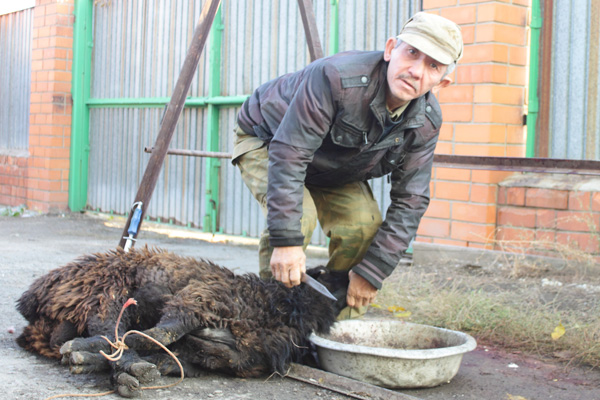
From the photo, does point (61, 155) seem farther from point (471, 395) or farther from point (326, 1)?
point (471, 395)

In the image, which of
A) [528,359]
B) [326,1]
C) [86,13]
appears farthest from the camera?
[86,13]

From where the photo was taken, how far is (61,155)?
10.8 m

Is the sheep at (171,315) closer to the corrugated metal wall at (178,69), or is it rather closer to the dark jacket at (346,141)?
the dark jacket at (346,141)

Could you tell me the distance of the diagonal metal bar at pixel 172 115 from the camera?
5.27 m

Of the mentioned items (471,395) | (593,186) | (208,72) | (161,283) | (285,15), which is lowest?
(471,395)

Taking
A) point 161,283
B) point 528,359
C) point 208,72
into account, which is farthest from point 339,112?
point 208,72

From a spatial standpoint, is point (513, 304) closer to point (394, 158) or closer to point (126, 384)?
point (394, 158)

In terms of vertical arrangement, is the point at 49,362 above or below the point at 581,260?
below

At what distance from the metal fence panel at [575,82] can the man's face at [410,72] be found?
3116mm

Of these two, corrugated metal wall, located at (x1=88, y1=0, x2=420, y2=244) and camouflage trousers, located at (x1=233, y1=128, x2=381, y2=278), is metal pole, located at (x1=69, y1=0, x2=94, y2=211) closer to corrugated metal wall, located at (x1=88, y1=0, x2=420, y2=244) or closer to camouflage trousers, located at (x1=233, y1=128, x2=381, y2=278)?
corrugated metal wall, located at (x1=88, y1=0, x2=420, y2=244)

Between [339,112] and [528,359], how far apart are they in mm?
1778

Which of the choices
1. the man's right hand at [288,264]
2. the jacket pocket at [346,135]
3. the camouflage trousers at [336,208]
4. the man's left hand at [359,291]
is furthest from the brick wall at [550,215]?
the man's right hand at [288,264]

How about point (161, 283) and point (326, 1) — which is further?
point (326, 1)

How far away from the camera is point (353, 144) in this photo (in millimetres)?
3635
